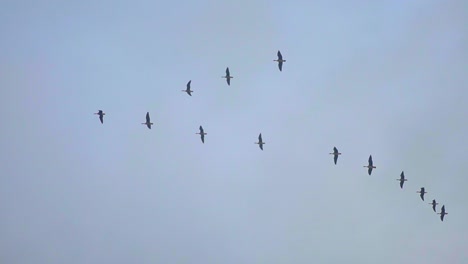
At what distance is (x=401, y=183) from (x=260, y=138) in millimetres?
26726

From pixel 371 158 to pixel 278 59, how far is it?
24.7 m

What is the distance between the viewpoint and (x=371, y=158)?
12675 centimetres

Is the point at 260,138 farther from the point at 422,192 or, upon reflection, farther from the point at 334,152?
the point at 422,192

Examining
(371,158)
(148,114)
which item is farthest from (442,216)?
(148,114)

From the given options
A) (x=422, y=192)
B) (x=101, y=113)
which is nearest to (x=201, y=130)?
(x=101, y=113)

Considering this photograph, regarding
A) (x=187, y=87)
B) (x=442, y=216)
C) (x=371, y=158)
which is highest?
(x=187, y=87)

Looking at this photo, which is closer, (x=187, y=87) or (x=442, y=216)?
(x=187, y=87)

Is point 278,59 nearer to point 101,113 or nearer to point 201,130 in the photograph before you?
point 201,130

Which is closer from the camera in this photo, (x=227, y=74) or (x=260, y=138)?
(x=227, y=74)

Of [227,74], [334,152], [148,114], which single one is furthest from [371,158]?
[148,114]

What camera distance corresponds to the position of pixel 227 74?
123m

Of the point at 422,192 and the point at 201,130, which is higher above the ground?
the point at 201,130

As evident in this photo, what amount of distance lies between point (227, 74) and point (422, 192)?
41955 millimetres

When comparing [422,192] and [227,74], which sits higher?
[227,74]
